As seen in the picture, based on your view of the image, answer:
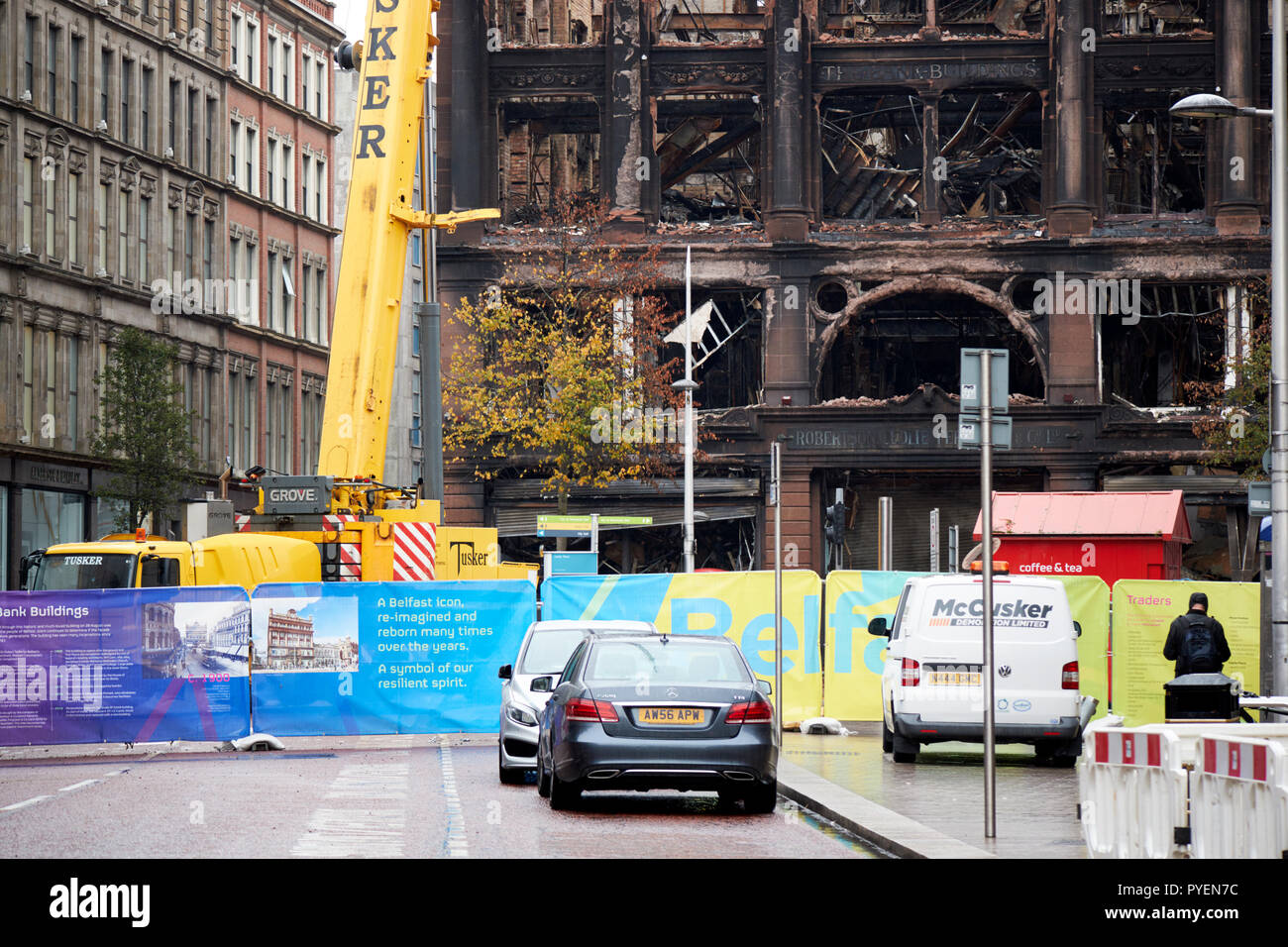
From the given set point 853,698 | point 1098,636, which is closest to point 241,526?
point 853,698

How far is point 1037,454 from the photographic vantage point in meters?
53.9

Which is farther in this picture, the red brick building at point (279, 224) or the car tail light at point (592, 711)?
the red brick building at point (279, 224)

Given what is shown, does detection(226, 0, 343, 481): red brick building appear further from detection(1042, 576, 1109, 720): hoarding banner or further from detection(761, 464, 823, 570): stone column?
detection(1042, 576, 1109, 720): hoarding banner

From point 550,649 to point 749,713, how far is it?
16.1 feet

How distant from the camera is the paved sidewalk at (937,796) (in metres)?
14.2

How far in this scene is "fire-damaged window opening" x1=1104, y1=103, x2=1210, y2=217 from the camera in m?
57.2

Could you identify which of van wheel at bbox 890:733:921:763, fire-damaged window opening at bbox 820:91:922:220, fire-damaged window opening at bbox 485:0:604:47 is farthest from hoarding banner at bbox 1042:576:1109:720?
fire-damaged window opening at bbox 485:0:604:47

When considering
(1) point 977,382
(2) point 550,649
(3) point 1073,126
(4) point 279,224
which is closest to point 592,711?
(1) point 977,382

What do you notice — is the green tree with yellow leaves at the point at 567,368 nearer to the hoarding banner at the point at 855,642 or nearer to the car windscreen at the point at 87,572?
the hoarding banner at the point at 855,642

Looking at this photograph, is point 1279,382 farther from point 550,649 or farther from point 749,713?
point 749,713

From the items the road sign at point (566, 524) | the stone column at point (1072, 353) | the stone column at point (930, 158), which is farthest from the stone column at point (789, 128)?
the road sign at point (566, 524)

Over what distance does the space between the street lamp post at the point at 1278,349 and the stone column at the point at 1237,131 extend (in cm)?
3027

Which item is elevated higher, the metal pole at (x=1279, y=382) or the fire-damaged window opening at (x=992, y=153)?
the fire-damaged window opening at (x=992, y=153)
